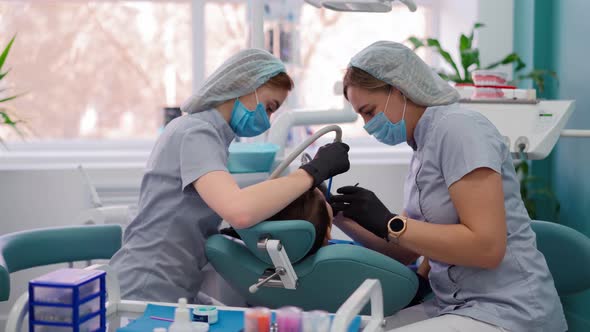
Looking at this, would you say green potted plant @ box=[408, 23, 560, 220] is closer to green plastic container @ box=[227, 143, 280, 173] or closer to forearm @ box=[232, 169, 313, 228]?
green plastic container @ box=[227, 143, 280, 173]

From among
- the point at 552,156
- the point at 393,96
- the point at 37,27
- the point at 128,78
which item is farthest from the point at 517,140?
the point at 37,27

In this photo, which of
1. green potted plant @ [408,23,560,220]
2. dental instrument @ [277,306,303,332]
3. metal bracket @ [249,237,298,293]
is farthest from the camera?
green potted plant @ [408,23,560,220]

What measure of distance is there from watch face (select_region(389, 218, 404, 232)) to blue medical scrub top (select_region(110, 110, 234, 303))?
0.46 m

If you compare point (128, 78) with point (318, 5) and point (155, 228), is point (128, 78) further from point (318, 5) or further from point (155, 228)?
point (155, 228)

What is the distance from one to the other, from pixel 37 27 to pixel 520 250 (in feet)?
9.91

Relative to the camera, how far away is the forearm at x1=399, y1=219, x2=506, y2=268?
1.57 meters

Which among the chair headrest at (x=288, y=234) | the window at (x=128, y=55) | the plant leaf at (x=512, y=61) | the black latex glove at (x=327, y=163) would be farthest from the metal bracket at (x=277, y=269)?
the window at (x=128, y=55)

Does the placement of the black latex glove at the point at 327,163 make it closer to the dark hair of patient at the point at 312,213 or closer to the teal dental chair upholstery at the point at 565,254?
the dark hair of patient at the point at 312,213

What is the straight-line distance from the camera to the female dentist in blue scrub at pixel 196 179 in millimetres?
1675

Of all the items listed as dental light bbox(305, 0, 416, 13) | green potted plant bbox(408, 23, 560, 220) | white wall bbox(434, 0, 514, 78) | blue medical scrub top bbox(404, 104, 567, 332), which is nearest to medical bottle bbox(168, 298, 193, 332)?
blue medical scrub top bbox(404, 104, 567, 332)

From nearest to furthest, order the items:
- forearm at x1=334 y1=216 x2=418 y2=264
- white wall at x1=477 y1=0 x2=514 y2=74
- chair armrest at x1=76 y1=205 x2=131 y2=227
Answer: forearm at x1=334 y1=216 x2=418 y2=264 < chair armrest at x1=76 y1=205 x2=131 y2=227 < white wall at x1=477 y1=0 x2=514 y2=74

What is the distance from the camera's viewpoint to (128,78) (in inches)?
152

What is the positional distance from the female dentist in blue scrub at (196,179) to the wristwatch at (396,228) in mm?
201

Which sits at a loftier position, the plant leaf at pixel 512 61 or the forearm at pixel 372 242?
the plant leaf at pixel 512 61
